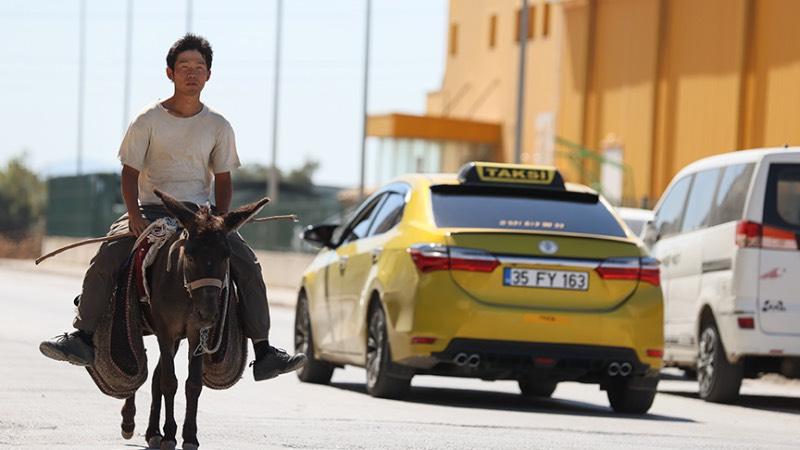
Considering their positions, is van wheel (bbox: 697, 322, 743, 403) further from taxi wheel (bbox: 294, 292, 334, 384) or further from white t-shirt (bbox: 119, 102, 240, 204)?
white t-shirt (bbox: 119, 102, 240, 204)

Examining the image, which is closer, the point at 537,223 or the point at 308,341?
the point at 537,223

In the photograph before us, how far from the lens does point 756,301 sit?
17.6 meters

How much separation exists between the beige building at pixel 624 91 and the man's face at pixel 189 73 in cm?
3036

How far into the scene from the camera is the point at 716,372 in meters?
18.2

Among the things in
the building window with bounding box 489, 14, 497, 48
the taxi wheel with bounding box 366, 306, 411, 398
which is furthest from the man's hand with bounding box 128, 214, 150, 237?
the building window with bounding box 489, 14, 497, 48

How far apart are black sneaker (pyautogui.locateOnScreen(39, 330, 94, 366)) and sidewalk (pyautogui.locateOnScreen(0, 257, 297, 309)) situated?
3237cm

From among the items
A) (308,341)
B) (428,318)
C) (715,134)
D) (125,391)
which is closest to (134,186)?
(125,391)

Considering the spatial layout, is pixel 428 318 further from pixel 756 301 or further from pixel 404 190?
pixel 756 301

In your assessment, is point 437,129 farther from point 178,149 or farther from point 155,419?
point 155,419

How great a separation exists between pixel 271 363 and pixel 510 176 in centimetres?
521

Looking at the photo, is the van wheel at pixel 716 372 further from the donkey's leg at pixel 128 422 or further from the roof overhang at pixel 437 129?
the roof overhang at pixel 437 129

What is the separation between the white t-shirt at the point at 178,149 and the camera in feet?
36.8

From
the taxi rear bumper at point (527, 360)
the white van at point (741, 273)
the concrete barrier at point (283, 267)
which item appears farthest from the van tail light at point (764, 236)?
the concrete barrier at point (283, 267)

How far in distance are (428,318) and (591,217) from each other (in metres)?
1.63
